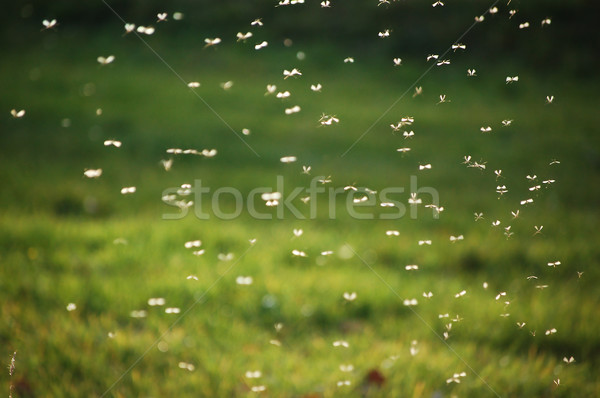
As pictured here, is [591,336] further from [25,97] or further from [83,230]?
[25,97]

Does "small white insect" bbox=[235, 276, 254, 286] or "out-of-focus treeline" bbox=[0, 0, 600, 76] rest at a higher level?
"small white insect" bbox=[235, 276, 254, 286]

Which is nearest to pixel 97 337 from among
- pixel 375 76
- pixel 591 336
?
pixel 591 336

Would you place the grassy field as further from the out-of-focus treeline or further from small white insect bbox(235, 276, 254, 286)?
the out-of-focus treeline

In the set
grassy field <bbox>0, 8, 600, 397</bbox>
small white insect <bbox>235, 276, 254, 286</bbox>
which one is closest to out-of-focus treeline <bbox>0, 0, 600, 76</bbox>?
grassy field <bbox>0, 8, 600, 397</bbox>

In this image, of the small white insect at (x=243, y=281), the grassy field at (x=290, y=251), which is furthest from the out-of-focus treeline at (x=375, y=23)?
the small white insect at (x=243, y=281)

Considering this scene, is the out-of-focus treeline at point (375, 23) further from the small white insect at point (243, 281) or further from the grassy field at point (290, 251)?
the small white insect at point (243, 281)

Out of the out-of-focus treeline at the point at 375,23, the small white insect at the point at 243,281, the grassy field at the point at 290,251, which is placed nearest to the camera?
the grassy field at the point at 290,251

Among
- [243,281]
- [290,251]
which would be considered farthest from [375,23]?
[243,281]
